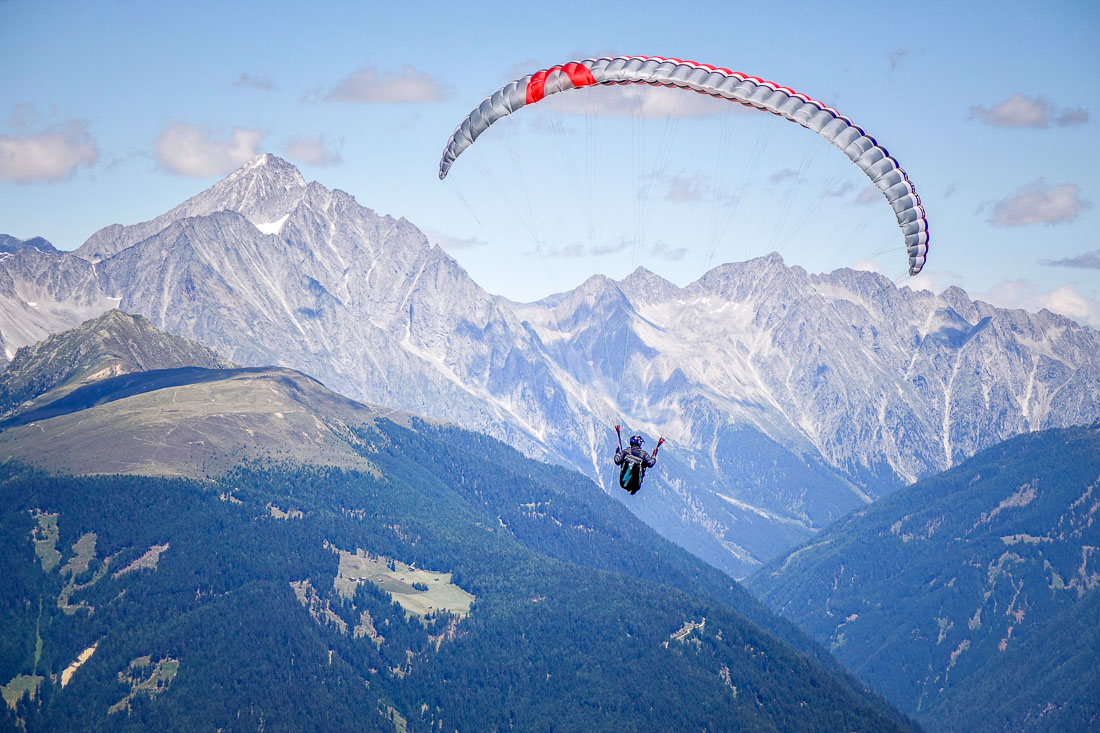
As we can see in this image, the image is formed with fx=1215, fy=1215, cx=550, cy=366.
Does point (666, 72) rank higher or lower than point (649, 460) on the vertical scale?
higher

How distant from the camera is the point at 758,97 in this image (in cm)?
9712

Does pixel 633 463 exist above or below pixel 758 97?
below

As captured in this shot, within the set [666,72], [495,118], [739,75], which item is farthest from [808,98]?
[495,118]

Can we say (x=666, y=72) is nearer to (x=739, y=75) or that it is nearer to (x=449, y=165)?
(x=739, y=75)

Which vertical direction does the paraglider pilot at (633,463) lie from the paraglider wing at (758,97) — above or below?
below

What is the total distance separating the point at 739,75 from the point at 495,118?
21.0 m

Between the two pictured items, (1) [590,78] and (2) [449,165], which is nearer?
(1) [590,78]

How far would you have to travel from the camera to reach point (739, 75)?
97.1 meters

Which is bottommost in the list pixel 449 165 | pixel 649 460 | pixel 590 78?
pixel 649 460

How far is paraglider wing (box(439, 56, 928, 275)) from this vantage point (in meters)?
96.2

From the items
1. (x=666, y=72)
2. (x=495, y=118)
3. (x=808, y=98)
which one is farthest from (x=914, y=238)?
(x=495, y=118)

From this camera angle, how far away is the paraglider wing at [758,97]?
316ft

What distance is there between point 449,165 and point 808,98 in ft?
104

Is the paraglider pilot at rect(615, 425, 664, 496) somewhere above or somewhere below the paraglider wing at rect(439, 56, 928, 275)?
below
